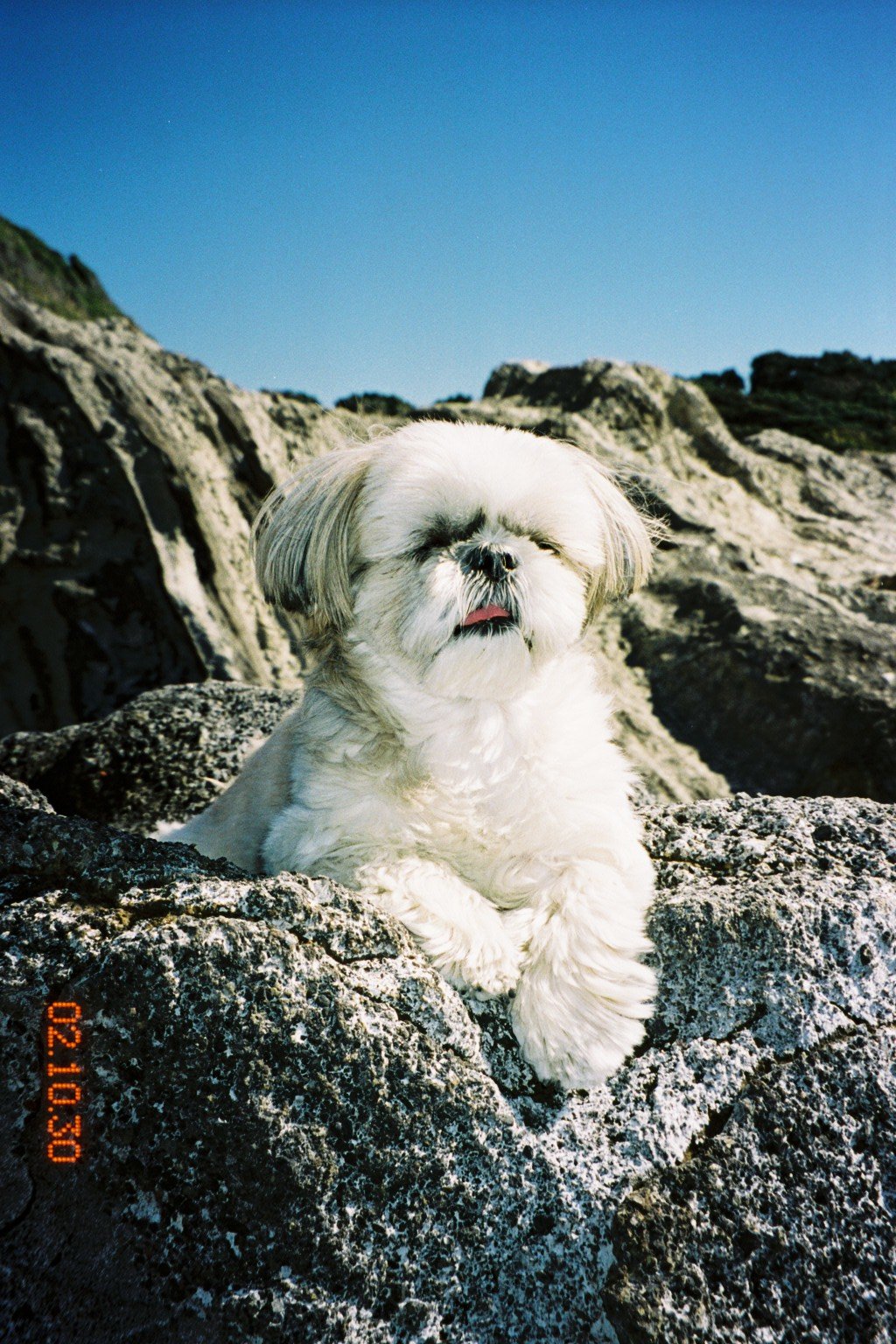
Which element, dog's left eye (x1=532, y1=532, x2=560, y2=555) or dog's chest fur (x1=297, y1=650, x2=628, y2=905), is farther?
dog's left eye (x1=532, y1=532, x2=560, y2=555)

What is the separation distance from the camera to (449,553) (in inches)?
110

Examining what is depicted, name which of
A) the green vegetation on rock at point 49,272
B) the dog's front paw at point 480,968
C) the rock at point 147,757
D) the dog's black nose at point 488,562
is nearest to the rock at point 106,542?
the rock at point 147,757

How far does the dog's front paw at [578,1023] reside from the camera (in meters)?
2.13

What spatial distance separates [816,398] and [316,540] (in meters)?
21.3

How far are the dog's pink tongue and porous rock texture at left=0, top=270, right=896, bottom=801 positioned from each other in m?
3.85

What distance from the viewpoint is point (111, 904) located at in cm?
Answer: 213

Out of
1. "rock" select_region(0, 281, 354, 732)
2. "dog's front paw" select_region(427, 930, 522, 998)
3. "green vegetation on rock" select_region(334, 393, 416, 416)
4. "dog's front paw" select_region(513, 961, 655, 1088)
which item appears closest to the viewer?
"dog's front paw" select_region(513, 961, 655, 1088)

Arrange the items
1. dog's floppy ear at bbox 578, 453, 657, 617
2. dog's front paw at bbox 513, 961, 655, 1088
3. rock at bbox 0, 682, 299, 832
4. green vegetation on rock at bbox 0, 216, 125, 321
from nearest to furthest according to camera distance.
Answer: dog's front paw at bbox 513, 961, 655, 1088
dog's floppy ear at bbox 578, 453, 657, 617
rock at bbox 0, 682, 299, 832
green vegetation on rock at bbox 0, 216, 125, 321

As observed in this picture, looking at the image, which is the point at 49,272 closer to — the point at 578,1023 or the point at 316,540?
the point at 316,540

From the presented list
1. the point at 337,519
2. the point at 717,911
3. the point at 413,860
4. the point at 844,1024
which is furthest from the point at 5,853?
the point at 844,1024

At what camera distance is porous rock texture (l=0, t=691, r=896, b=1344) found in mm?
1734

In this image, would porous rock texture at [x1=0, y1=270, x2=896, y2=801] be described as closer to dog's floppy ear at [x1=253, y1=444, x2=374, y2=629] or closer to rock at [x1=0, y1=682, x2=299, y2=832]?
rock at [x1=0, y1=682, x2=299, y2=832]
